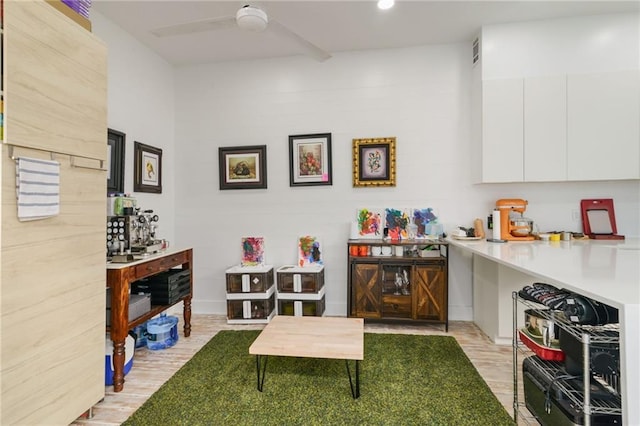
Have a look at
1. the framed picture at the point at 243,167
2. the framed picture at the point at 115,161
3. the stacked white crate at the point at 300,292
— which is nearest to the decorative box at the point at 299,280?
the stacked white crate at the point at 300,292

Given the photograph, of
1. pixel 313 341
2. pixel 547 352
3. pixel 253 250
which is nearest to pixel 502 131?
pixel 547 352

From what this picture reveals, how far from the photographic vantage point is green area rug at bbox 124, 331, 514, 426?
1792 millimetres

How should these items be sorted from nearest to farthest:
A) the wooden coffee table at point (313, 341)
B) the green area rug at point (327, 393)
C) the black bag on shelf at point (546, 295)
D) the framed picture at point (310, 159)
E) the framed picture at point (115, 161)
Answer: the black bag on shelf at point (546, 295), the green area rug at point (327, 393), the wooden coffee table at point (313, 341), the framed picture at point (115, 161), the framed picture at point (310, 159)

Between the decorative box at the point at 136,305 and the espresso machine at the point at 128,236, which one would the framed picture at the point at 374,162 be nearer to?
the espresso machine at the point at 128,236

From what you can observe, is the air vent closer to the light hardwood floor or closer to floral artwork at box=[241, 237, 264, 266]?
the light hardwood floor

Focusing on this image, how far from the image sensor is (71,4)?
1778mm

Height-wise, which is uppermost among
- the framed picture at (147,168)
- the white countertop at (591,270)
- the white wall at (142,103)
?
the white wall at (142,103)

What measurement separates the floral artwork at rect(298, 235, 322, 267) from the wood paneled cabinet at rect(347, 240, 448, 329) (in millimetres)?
497

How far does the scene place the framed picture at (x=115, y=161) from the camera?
2.79 m

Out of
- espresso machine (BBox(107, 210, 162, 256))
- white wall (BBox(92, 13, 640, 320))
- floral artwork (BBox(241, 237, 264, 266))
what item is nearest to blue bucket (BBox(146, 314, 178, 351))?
espresso machine (BBox(107, 210, 162, 256))

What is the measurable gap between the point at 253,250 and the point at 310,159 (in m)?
1.30

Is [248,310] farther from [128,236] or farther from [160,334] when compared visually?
[128,236]

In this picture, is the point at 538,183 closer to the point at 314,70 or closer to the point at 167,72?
the point at 314,70

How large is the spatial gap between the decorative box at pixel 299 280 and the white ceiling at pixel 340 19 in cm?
248
